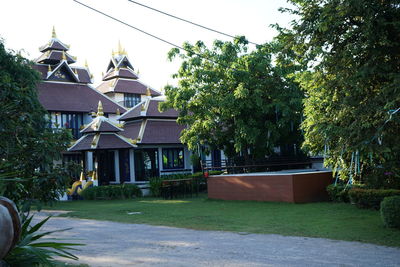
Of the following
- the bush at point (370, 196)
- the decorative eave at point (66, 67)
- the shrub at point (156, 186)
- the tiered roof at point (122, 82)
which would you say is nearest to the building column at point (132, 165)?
the shrub at point (156, 186)

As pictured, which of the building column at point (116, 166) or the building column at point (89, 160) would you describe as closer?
the building column at point (116, 166)

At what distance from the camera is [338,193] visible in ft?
59.4

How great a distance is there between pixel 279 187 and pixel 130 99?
2851cm

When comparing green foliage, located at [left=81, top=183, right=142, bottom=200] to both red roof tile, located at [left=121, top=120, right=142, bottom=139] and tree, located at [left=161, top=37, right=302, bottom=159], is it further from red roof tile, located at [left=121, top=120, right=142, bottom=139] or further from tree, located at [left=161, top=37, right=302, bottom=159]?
tree, located at [left=161, top=37, right=302, bottom=159]

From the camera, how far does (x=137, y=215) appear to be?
17.5m

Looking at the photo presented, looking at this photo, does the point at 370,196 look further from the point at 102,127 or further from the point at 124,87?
the point at 124,87

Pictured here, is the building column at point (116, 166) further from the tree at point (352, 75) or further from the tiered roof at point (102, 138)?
the tree at point (352, 75)

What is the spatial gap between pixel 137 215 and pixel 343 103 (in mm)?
9727

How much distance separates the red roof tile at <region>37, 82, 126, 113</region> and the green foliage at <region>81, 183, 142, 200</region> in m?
8.67

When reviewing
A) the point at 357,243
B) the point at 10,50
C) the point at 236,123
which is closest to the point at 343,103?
the point at 357,243

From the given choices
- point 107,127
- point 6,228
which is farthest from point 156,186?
point 6,228

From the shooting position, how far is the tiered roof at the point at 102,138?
1129 inches

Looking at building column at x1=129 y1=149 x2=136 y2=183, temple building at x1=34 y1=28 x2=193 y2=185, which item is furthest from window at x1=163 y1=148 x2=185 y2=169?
building column at x1=129 y1=149 x2=136 y2=183

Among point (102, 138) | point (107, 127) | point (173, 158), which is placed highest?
point (107, 127)
